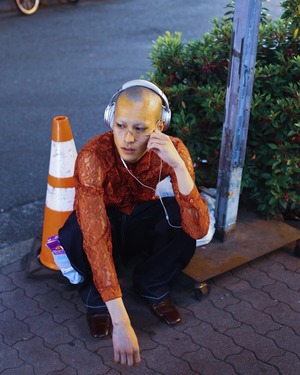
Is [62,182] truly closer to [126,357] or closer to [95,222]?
[95,222]

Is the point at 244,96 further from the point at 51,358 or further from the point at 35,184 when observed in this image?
the point at 35,184

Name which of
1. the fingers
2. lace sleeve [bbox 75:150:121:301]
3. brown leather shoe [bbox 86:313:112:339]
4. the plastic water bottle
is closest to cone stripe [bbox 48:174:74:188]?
the plastic water bottle

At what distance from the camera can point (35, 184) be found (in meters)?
4.86

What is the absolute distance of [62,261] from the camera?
3.21m

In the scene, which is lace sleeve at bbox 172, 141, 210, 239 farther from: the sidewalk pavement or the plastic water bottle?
the plastic water bottle

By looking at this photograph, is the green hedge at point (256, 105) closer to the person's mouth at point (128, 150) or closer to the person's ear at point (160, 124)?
the person's ear at point (160, 124)

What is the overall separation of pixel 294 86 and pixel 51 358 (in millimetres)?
2080

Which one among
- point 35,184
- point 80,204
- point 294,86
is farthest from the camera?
point 35,184

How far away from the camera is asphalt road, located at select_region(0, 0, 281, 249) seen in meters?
4.86

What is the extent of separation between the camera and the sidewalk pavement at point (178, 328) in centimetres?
291

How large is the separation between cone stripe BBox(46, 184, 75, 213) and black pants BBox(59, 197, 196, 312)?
0.43m

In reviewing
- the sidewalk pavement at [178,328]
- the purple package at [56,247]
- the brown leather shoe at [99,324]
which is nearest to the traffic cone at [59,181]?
the sidewalk pavement at [178,328]

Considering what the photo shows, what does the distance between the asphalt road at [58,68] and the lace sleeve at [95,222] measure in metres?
1.40

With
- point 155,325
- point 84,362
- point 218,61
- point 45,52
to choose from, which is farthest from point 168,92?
point 45,52
